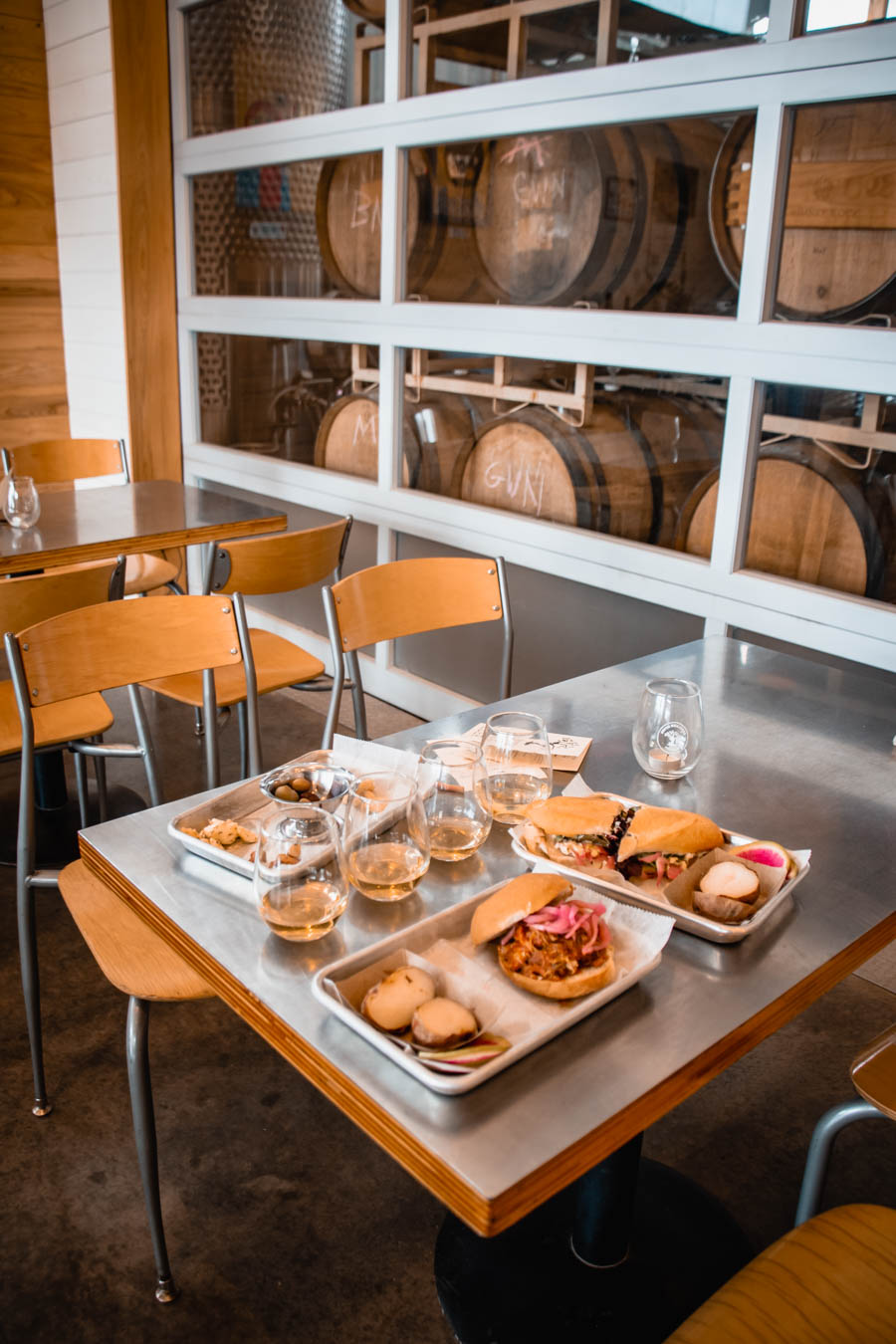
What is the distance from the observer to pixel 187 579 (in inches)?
185

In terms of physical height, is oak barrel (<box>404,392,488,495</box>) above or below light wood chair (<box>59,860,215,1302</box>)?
above

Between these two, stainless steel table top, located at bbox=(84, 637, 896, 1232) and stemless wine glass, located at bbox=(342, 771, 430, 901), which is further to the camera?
stemless wine glass, located at bbox=(342, 771, 430, 901)

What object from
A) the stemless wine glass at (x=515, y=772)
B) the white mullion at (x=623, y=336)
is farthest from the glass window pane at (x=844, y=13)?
the stemless wine glass at (x=515, y=772)

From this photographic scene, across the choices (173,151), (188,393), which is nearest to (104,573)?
(188,393)

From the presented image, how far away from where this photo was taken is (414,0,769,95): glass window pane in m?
2.40

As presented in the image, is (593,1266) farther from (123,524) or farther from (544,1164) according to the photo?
(123,524)

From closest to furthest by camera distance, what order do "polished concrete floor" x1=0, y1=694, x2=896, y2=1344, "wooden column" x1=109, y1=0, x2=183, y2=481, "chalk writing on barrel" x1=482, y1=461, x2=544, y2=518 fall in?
1. "polished concrete floor" x1=0, y1=694, x2=896, y2=1344
2. "chalk writing on barrel" x1=482, y1=461, x2=544, y2=518
3. "wooden column" x1=109, y1=0, x2=183, y2=481

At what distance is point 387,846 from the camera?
115 cm

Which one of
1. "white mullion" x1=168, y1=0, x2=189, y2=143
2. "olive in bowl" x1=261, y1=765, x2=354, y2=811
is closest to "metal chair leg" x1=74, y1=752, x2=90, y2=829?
"olive in bowl" x1=261, y1=765, x2=354, y2=811

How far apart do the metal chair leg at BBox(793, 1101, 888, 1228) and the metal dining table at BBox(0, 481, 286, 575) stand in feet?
6.63

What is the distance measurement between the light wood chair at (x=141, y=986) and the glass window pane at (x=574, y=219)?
185 cm

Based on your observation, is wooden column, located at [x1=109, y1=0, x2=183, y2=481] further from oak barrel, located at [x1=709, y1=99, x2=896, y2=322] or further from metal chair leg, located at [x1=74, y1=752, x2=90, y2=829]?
oak barrel, located at [x1=709, y1=99, x2=896, y2=322]

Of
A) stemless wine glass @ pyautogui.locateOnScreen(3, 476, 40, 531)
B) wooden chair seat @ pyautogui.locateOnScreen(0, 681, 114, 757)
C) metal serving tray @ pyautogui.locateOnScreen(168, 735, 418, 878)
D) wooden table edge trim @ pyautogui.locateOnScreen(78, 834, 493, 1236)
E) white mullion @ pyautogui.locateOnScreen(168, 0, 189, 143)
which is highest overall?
white mullion @ pyautogui.locateOnScreen(168, 0, 189, 143)

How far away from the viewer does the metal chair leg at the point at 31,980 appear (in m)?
1.87
